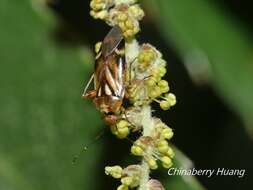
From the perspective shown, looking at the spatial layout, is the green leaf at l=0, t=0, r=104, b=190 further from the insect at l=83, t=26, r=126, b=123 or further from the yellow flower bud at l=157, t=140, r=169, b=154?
the yellow flower bud at l=157, t=140, r=169, b=154

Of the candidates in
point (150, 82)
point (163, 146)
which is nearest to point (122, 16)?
point (150, 82)

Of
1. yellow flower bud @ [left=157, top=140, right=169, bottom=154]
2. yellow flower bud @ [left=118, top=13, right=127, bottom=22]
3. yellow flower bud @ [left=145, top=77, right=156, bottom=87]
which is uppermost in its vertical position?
yellow flower bud @ [left=118, top=13, right=127, bottom=22]

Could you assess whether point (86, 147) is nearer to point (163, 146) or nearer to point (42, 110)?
point (42, 110)

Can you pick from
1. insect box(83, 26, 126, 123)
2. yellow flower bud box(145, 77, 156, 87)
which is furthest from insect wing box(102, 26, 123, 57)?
yellow flower bud box(145, 77, 156, 87)

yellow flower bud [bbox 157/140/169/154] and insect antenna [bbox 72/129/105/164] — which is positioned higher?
yellow flower bud [bbox 157/140/169/154]

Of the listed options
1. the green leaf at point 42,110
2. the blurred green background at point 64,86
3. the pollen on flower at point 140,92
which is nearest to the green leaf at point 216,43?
the blurred green background at point 64,86

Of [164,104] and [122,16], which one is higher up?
[122,16]

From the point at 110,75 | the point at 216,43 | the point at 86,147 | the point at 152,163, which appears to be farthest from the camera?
the point at 86,147
